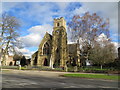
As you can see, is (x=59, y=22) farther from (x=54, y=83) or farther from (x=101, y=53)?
(x=54, y=83)

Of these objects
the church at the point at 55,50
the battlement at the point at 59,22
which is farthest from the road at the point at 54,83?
the battlement at the point at 59,22

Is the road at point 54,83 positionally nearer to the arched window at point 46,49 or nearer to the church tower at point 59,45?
the church tower at point 59,45

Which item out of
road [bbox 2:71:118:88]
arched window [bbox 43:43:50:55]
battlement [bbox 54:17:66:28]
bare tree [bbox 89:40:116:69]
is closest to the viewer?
road [bbox 2:71:118:88]

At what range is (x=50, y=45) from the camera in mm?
48594

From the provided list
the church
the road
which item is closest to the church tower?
the church

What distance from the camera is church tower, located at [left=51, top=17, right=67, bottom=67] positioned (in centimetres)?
4518

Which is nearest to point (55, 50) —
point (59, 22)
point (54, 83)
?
point (59, 22)

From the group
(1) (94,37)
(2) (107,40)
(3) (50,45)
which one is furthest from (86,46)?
(3) (50,45)

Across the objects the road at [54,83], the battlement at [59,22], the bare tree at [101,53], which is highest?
the battlement at [59,22]

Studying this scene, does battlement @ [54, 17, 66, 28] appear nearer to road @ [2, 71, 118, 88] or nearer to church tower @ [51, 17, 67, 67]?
church tower @ [51, 17, 67, 67]

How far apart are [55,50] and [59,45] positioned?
256 cm

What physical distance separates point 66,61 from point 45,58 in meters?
8.79

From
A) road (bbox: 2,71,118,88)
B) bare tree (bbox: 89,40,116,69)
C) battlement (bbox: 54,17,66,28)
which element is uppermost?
battlement (bbox: 54,17,66,28)

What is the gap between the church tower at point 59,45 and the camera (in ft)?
148
